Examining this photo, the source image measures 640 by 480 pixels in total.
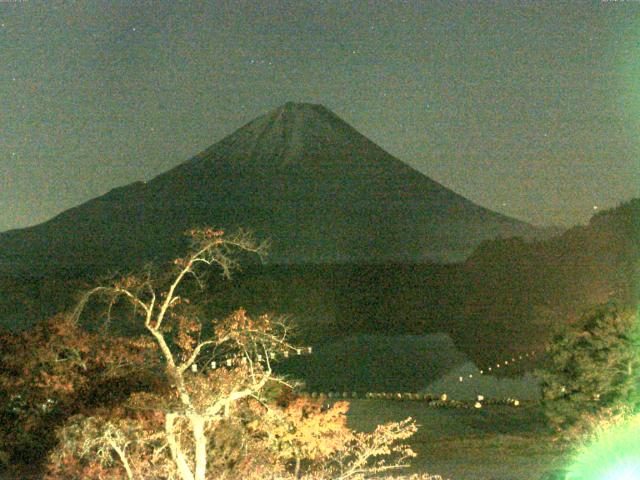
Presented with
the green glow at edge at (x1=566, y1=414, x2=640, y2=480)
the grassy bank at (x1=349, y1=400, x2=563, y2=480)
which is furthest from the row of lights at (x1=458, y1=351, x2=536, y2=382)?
the green glow at edge at (x1=566, y1=414, x2=640, y2=480)

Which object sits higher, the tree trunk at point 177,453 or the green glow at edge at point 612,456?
the tree trunk at point 177,453

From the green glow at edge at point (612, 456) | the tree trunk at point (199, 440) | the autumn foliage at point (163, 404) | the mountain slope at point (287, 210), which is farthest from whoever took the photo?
the mountain slope at point (287, 210)

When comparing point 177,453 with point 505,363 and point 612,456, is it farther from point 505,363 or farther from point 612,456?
point 505,363

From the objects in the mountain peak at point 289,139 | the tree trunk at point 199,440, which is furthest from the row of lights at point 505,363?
the mountain peak at point 289,139

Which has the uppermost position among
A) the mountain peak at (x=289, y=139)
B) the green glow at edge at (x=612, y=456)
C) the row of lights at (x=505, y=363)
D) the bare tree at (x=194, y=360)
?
the mountain peak at (x=289, y=139)

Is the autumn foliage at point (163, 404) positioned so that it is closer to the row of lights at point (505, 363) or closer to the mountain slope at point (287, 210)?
the row of lights at point (505, 363)
